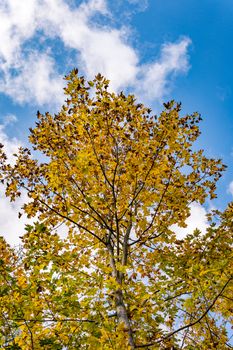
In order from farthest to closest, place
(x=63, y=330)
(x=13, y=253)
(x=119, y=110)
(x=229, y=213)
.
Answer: (x=13, y=253), (x=119, y=110), (x=229, y=213), (x=63, y=330)

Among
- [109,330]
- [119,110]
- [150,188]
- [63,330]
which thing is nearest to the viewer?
[109,330]

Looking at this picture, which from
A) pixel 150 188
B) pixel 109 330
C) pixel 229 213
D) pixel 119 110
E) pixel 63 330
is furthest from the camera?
pixel 150 188

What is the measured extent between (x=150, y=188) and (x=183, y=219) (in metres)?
1.00

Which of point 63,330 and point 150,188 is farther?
point 150,188

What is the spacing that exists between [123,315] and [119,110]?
377 cm

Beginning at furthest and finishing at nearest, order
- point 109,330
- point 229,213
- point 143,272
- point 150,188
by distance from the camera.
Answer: point 143,272, point 150,188, point 229,213, point 109,330

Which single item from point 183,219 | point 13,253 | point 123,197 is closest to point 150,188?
point 123,197

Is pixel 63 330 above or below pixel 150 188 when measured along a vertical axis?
below

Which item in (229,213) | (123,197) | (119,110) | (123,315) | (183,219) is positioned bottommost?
(123,315)

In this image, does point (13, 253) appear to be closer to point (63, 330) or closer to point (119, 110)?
point (63, 330)

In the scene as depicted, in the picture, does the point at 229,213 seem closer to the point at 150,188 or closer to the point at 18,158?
Answer: the point at 150,188

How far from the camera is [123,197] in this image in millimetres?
6383

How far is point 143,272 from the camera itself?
6832 mm

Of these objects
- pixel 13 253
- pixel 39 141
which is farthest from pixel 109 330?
pixel 13 253
